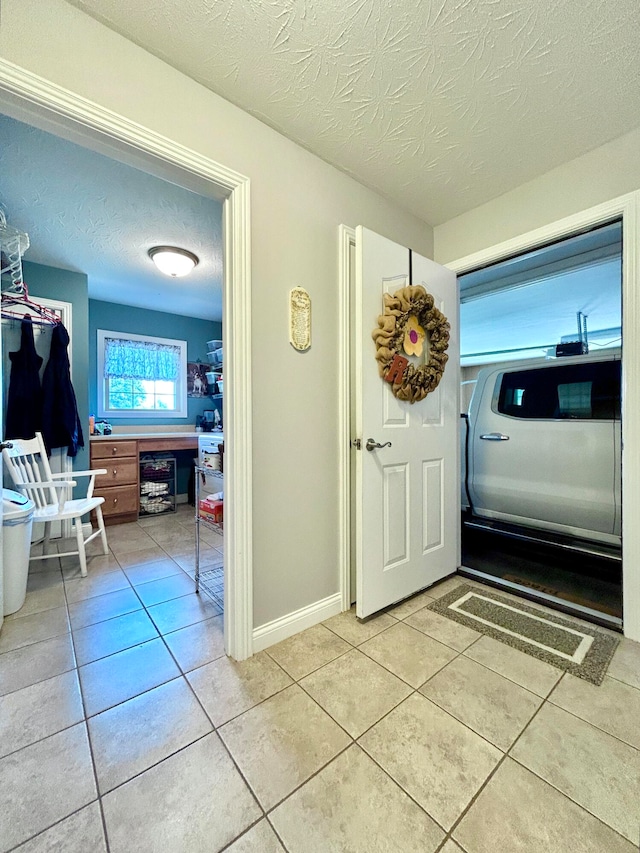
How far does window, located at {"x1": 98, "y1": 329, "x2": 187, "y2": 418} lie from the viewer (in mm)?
4094

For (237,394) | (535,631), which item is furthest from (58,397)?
(535,631)

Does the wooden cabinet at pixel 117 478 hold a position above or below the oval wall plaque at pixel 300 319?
below

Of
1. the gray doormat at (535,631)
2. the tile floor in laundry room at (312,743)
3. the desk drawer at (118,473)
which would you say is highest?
the desk drawer at (118,473)

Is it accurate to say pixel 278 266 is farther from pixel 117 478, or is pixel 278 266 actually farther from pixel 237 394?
pixel 117 478

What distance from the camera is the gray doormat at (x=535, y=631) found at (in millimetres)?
1541

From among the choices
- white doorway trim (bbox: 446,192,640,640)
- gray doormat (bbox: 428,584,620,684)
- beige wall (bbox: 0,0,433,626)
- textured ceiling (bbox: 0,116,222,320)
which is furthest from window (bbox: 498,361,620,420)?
textured ceiling (bbox: 0,116,222,320)

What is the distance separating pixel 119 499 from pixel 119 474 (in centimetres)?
26

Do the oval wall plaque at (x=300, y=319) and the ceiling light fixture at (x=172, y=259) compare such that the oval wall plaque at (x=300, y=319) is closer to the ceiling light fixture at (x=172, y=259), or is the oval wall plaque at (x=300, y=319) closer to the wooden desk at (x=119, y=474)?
the ceiling light fixture at (x=172, y=259)

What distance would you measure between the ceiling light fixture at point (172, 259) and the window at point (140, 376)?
1623 mm

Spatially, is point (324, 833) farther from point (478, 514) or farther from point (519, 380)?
point (519, 380)

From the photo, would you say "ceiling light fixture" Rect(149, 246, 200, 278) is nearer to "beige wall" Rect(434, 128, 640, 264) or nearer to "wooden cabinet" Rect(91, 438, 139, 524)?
"wooden cabinet" Rect(91, 438, 139, 524)

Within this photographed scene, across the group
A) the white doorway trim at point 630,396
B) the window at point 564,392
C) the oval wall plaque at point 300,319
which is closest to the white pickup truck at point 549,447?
the window at point 564,392

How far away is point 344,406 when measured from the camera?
6.31 feet

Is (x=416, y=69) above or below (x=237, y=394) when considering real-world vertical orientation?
above
